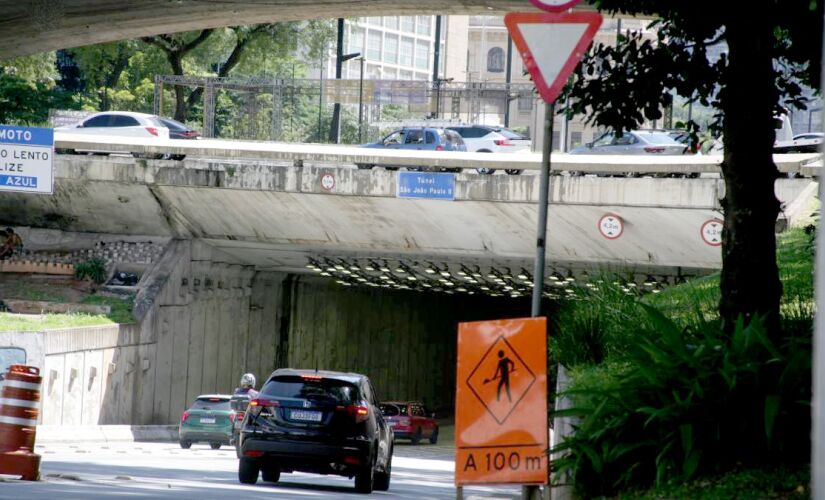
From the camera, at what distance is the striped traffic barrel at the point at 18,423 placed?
1455 cm

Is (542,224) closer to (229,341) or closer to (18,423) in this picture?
(18,423)

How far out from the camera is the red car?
42312 mm

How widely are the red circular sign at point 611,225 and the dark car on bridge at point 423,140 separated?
46.4 feet

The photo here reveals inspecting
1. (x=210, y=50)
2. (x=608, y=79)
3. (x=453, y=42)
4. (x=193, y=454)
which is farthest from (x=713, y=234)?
(x=453, y=42)

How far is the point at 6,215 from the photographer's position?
41.7m

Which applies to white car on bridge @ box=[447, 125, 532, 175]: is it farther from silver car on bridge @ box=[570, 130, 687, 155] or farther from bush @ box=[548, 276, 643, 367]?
bush @ box=[548, 276, 643, 367]

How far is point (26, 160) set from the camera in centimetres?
3475

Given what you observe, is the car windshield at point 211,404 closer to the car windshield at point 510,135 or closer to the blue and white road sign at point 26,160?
the blue and white road sign at point 26,160

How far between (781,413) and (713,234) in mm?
23642

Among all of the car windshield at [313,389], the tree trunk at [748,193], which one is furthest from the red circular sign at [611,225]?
the tree trunk at [748,193]

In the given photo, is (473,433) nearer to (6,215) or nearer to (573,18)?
(573,18)

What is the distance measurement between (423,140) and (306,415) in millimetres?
30202

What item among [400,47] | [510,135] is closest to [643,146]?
[510,135]

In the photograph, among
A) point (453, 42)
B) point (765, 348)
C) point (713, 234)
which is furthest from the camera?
point (453, 42)
